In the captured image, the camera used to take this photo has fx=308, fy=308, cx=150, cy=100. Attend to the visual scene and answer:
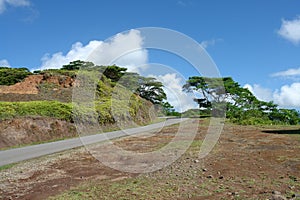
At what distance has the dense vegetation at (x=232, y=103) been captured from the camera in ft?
115

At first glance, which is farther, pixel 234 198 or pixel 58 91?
pixel 58 91

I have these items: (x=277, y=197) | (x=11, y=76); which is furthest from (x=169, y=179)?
(x=11, y=76)

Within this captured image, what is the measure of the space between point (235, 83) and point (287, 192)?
42648mm

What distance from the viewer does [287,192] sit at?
5.28 m

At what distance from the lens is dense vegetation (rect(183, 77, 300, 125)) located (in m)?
34.9

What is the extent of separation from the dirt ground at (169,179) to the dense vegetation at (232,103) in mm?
26252

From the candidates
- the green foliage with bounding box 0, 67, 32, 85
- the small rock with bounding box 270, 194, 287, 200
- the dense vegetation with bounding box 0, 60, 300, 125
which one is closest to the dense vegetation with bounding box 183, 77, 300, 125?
the dense vegetation with bounding box 0, 60, 300, 125

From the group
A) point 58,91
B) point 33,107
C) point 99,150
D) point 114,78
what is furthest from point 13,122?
point 114,78

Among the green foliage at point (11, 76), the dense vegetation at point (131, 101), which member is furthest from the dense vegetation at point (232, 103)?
the green foliage at point (11, 76)

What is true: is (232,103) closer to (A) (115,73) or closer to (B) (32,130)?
(A) (115,73)

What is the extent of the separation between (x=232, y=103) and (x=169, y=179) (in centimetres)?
3757

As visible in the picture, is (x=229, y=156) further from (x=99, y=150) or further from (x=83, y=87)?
(x=83, y=87)

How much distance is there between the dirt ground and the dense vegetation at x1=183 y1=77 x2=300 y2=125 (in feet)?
86.1

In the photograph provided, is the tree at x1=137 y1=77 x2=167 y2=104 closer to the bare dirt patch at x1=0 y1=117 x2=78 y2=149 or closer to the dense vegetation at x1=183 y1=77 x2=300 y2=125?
the dense vegetation at x1=183 y1=77 x2=300 y2=125
